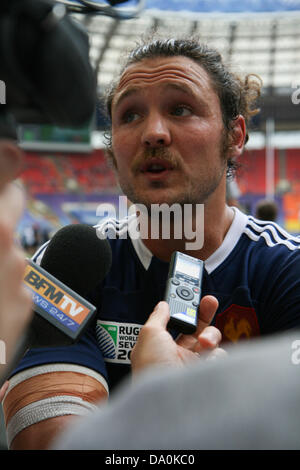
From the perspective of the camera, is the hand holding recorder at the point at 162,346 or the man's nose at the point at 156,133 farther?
the man's nose at the point at 156,133

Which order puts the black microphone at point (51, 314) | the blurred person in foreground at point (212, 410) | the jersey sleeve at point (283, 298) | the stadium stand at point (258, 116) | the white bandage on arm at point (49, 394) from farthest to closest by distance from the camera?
the stadium stand at point (258, 116)
the jersey sleeve at point (283, 298)
the white bandage on arm at point (49, 394)
the black microphone at point (51, 314)
the blurred person in foreground at point (212, 410)

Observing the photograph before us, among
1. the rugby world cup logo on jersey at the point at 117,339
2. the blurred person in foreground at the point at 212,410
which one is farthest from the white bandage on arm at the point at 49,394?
the blurred person in foreground at the point at 212,410

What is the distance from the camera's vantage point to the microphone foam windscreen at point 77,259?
89cm

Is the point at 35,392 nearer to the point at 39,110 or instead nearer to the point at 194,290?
the point at 194,290

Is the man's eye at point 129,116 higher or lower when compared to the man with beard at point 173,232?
higher

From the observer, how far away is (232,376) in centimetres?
25

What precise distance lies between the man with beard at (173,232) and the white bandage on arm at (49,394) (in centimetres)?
1

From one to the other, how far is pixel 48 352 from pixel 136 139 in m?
0.60

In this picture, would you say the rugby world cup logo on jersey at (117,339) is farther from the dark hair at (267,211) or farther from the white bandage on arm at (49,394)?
the dark hair at (267,211)

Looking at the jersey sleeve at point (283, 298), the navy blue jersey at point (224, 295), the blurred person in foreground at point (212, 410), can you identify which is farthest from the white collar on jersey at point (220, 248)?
the blurred person in foreground at point (212, 410)

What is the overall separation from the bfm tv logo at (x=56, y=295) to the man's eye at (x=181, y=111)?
667 mm

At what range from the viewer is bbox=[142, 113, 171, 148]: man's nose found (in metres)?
1.14
